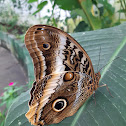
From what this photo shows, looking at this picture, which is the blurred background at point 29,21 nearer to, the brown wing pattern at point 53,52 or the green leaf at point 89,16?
the green leaf at point 89,16

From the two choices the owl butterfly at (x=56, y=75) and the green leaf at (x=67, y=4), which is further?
the green leaf at (x=67, y=4)

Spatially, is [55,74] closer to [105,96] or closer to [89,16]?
[105,96]

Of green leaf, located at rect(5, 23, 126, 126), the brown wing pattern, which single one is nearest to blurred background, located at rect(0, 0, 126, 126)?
green leaf, located at rect(5, 23, 126, 126)

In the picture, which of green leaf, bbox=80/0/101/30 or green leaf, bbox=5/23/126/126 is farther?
green leaf, bbox=80/0/101/30

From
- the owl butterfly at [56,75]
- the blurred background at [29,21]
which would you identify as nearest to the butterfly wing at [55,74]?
the owl butterfly at [56,75]

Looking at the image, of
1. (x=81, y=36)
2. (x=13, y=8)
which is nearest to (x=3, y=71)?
(x=13, y=8)

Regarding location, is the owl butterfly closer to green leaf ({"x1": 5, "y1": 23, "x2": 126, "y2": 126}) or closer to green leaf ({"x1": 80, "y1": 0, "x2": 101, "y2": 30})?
green leaf ({"x1": 5, "y1": 23, "x2": 126, "y2": 126})

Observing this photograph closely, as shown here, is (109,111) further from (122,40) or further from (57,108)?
(122,40)
